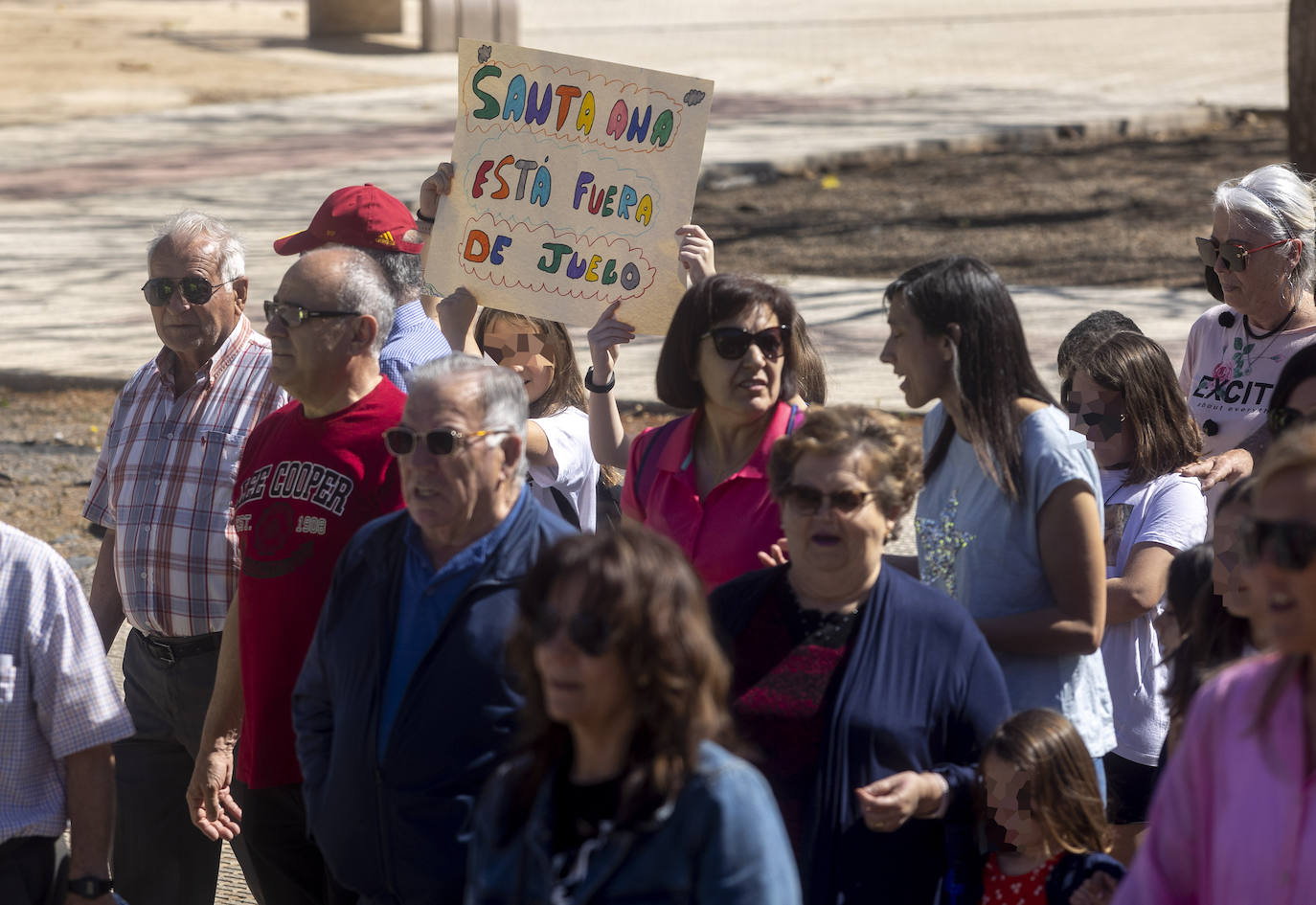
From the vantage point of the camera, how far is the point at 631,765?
92.7 inches

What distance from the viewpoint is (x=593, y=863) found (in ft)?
7.64

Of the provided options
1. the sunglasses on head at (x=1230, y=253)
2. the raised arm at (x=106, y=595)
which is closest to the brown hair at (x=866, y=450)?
the sunglasses on head at (x=1230, y=253)

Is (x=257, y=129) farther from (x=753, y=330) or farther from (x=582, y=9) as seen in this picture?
(x=753, y=330)

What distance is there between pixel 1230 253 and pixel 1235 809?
2.83 metres

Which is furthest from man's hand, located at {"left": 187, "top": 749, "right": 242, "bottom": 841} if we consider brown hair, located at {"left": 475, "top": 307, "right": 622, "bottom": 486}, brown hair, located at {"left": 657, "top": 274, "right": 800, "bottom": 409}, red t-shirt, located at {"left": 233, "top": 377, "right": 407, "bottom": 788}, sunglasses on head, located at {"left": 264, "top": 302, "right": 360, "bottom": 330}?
brown hair, located at {"left": 657, "top": 274, "right": 800, "bottom": 409}

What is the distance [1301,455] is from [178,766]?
318cm

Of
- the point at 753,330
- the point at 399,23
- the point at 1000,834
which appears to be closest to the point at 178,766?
the point at 753,330

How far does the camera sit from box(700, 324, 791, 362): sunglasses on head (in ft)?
12.4

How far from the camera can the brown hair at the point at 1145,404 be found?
13.4 ft

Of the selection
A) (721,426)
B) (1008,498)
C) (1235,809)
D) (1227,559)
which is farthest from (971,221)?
(1235,809)

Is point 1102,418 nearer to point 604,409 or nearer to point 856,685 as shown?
point 604,409

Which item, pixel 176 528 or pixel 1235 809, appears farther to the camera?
pixel 176 528

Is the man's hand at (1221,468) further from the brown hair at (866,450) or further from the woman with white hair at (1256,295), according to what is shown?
the brown hair at (866,450)

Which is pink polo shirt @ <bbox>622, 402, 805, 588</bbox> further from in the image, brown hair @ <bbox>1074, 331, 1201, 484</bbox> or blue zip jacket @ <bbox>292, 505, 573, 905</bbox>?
brown hair @ <bbox>1074, 331, 1201, 484</bbox>
